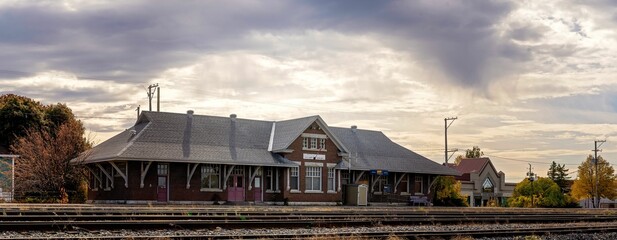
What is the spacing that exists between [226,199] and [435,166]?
17.9 meters

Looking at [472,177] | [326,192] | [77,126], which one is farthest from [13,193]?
[472,177]

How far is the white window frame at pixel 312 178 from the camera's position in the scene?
161ft

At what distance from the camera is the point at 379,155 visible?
54.9 metres

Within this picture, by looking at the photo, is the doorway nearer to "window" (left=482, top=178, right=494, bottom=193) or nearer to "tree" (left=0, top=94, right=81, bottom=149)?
"tree" (left=0, top=94, right=81, bottom=149)

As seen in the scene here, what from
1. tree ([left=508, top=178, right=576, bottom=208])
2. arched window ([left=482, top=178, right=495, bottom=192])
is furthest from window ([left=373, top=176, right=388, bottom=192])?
arched window ([left=482, top=178, right=495, bottom=192])

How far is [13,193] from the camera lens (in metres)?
46.4

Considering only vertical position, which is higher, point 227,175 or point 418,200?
point 227,175

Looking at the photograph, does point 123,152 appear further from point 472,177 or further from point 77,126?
point 472,177

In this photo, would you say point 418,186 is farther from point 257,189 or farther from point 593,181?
point 593,181

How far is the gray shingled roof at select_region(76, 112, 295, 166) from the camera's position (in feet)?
140

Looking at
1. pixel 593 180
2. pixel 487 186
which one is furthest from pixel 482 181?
pixel 593 180

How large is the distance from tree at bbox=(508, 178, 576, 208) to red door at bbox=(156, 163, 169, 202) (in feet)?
116

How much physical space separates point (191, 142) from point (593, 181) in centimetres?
5361

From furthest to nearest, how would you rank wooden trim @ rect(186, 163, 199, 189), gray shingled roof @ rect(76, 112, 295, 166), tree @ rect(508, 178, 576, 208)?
tree @ rect(508, 178, 576, 208) < wooden trim @ rect(186, 163, 199, 189) < gray shingled roof @ rect(76, 112, 295, 166)
